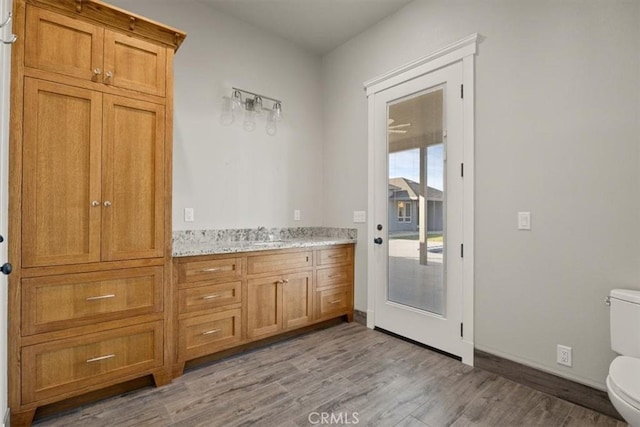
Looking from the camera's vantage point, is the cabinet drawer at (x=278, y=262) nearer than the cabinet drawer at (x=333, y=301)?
Yes

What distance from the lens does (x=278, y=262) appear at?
108 inches

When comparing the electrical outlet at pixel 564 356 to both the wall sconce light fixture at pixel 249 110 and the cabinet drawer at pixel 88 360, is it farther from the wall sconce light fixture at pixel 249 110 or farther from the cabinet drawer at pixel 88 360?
the wall sconce light fixture at pixel 249 110

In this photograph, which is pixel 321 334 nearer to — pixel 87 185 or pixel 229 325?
pixel 229 325

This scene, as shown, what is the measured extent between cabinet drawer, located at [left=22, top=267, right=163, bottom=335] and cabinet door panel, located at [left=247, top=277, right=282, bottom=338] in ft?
2.36

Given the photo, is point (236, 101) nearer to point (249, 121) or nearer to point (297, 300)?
point (249, 121)

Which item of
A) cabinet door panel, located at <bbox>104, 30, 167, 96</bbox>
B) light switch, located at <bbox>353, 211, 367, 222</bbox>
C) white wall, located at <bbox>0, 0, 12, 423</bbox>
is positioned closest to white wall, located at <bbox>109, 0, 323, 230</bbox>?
light switch, located at <bbox>353, 211, 367, 222</bbox>

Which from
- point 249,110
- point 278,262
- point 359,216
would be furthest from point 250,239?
point 249,110

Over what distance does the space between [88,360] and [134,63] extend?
1.83 m

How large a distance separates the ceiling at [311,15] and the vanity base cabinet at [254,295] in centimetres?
226

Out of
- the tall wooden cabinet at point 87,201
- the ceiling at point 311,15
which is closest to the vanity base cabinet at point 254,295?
the tall wooden cabinet at point 87,201

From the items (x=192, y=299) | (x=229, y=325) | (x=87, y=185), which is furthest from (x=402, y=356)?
(x=87, y=185)

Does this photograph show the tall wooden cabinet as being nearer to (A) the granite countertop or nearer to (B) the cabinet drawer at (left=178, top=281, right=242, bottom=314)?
(B) the cabinet drawer at (left=178, top=281, right=242, bottom=314)

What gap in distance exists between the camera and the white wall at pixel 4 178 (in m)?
1.47

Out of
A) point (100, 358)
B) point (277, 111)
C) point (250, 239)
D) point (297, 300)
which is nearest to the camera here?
point (100, 358)
